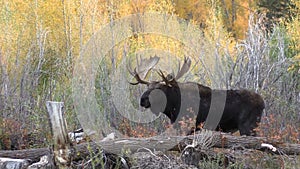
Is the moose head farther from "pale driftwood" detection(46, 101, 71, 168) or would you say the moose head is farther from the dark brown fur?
"pale driftwood" detection(46, 101, 71, 168)

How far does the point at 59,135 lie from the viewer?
19.2 ft

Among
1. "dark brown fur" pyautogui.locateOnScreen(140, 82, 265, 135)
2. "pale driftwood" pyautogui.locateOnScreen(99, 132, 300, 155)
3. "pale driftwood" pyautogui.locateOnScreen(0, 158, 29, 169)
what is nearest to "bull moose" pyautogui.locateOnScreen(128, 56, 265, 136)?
"dark brown fur" pyautogui.locateOnScreen(140, 82, 265, 135)

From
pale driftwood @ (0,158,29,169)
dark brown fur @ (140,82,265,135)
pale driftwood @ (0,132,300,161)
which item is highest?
dark brown fur @ (140,82,265,135)

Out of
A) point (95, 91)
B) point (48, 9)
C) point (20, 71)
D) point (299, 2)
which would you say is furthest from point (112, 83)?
point (299, 2)

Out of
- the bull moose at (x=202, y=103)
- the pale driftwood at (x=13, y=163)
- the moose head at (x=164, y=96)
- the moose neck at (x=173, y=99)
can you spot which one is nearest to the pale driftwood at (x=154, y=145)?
the pale driftwood at (x=13, y=163)

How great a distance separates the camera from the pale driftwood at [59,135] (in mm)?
5809

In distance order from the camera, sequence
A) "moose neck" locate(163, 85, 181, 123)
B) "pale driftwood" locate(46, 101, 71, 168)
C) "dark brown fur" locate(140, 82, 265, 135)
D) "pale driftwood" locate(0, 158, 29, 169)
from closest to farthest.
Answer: "pale driftwood" locate(46, 101, 71, 168) → "pale driftwood" locate(0, 158, 29, 169) → "dark brown fur" locate(140, 82, 265, 135) → "moose neck" locate(163, 85, 181, 123)

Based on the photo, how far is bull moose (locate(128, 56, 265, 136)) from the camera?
7.92 meters

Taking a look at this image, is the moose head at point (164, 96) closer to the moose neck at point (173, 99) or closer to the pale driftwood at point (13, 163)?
the moose neck at point (173, 99)

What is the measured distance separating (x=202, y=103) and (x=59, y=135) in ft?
9.18

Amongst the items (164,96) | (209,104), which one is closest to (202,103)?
(209,104)

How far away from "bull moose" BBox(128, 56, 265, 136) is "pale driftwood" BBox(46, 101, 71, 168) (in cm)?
222

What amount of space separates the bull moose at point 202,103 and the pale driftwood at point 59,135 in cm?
222

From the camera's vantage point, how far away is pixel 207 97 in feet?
26.8
